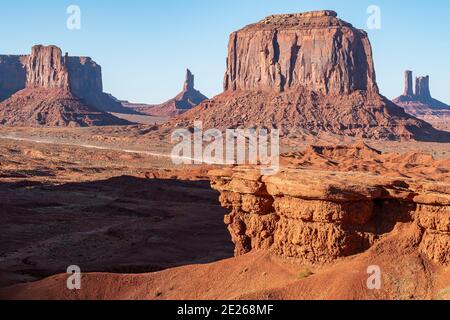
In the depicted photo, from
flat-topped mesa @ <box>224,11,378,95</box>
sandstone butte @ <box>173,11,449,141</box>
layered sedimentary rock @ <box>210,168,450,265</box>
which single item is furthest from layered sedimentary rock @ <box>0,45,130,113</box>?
layered sedimentary rock @ <box>210,168,450,265</box>

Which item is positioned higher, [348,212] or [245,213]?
Result: [348,212]

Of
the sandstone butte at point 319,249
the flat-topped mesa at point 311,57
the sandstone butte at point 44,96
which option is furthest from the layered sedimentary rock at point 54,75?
the sandstone butte at point 319,249

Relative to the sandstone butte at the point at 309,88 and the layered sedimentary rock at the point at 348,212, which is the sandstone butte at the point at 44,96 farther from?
the layered sedimentary rock at the point at 348,212

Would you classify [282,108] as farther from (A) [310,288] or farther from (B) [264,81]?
(A) [310,288]

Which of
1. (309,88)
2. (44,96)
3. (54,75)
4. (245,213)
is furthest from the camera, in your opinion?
(54,75)

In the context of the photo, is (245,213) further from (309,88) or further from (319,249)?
(309,88)

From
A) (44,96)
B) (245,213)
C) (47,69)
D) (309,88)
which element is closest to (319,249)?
(245,213)

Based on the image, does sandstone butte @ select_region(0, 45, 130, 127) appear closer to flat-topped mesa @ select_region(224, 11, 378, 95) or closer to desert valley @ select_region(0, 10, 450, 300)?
desert valley @ select_region(0, 10, 450, 300)

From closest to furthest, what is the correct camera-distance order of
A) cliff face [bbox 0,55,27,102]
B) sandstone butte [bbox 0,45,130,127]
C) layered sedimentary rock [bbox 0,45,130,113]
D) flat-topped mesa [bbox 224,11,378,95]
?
flat-topped mesa [bbox 224,11,378,95] → sandstone butte [bbox 0,45,130,127] → layered sedimentary rock [bbox 0,45,130,113] → cliff face [bbox 0,55,27,102]
